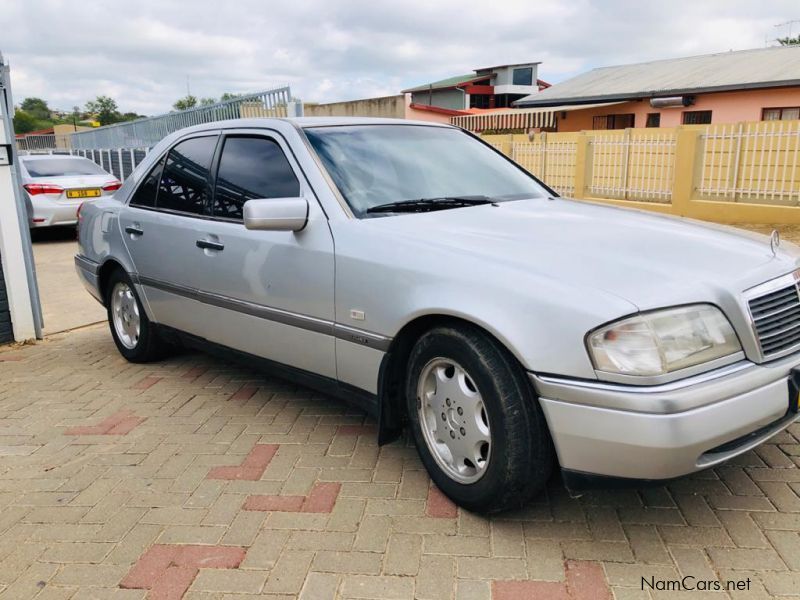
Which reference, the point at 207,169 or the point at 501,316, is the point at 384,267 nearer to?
the point at 501,316

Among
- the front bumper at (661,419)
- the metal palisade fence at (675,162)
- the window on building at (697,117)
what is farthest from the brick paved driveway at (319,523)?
the window on building at (697,117)

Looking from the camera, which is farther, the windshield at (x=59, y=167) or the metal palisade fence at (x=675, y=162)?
the metal palisade fence at (x=675, y=162)

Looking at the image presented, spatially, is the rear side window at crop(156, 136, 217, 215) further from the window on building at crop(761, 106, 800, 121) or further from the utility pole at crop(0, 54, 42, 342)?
the window on building at crop(761, 106, 800, 121)

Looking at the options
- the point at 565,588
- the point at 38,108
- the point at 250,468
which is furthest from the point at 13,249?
the point at 38,108

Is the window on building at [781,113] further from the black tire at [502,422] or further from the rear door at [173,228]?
the black tire at [502,422]

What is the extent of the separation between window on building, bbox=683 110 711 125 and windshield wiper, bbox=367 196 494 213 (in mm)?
21296

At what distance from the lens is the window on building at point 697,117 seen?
71.5 ft

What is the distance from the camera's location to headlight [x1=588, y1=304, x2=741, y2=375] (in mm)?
2195

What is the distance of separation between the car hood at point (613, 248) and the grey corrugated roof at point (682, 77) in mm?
19091

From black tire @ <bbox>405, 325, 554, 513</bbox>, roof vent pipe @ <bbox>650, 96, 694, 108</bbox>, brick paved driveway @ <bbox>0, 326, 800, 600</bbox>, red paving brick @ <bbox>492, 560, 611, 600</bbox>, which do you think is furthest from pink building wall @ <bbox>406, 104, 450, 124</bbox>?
red paving brick @ <bbox>492, 560, 611, 600</bbox>

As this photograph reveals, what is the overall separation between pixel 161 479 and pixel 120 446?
1.78 feet

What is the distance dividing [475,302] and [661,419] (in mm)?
761

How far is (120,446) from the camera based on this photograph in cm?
357

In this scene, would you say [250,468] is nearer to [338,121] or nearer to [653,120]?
[338,121]
